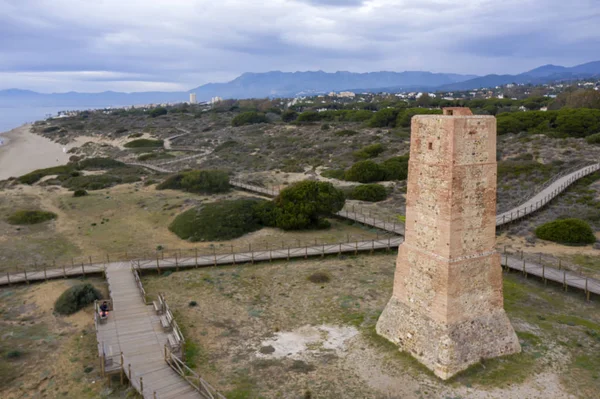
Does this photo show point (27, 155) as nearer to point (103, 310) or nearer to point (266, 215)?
point (266, 215)

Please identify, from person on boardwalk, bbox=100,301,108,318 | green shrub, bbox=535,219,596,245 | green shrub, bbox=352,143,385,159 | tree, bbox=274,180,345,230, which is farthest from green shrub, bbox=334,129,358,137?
person on boardwalk, bbox=100,301,108,318

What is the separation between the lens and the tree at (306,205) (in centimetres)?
3059

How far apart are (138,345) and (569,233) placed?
971 inches

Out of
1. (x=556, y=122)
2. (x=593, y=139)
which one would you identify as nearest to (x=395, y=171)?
(x=593, y=139)

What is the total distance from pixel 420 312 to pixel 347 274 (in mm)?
8682

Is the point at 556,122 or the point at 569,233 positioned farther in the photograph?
the point at 556,122

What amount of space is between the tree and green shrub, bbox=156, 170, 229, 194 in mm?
11734

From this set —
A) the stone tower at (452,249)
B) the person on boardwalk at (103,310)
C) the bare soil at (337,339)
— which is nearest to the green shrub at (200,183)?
the bare soil at (337,339)

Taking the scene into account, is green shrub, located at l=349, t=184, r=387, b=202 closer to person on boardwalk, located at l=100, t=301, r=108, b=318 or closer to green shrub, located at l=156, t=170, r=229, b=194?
green shrub, located at l=156, t=170, r=229, b=194

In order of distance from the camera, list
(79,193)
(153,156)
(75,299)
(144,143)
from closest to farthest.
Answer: (75,299) < (79,193) < (153,156) < (144,143)

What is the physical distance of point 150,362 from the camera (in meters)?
14.7

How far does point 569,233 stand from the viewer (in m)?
26.9

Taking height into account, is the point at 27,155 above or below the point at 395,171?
above

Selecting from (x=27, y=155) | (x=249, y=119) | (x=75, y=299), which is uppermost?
(x=249, y=119)
